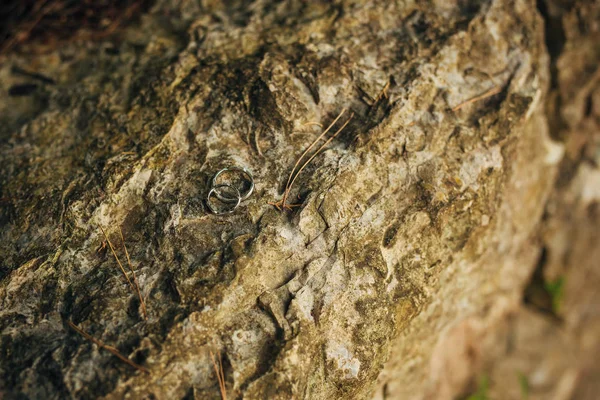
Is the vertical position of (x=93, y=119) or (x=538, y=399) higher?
(x=93, y=119)

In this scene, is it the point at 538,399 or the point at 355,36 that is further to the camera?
the point at 538,399

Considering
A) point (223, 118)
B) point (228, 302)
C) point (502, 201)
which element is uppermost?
point (223, 118)

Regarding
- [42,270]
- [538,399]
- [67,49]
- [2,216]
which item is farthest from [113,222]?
[538,399]

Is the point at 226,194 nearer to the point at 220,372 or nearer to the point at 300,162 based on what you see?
the point at 300,162

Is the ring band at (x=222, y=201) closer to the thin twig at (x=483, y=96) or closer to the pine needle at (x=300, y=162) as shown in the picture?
the pine needle at (x=300, y=162)

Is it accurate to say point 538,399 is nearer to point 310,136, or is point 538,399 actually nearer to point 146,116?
point 310,136

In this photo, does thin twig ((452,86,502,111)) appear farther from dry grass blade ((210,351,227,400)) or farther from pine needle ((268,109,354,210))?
dry grass blade ((210,351,227,400))

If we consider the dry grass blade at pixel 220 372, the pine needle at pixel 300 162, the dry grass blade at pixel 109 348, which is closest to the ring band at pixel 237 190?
the pine needle at pixel 300 162
